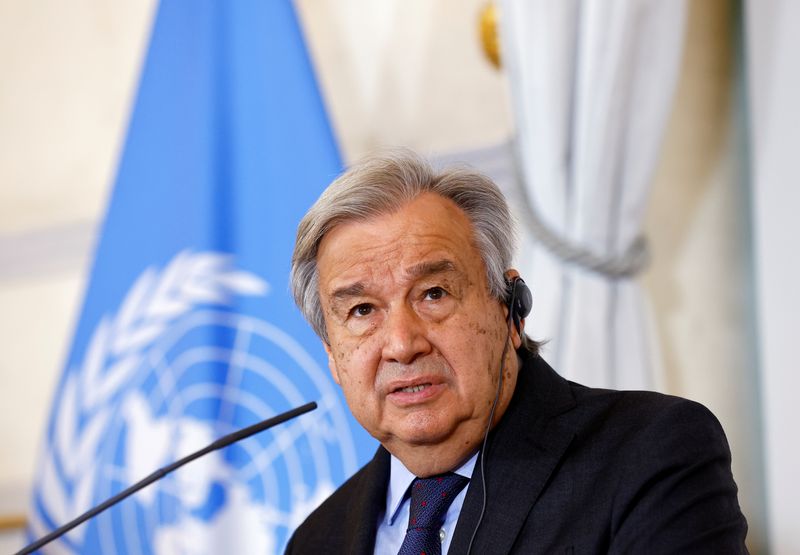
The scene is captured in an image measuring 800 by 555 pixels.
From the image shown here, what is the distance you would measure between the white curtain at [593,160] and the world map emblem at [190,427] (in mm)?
730

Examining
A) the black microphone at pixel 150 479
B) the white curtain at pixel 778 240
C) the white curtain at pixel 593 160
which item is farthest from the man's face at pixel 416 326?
the white curtain at pixel 778 240

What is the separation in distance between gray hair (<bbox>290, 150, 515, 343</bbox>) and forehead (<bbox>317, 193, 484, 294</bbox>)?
0.02m

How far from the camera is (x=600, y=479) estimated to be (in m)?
1.51

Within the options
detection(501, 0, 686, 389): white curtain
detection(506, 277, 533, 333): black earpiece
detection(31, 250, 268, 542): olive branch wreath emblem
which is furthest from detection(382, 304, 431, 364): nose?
detection(31, 250, 268, 542): olive branch wreath emblem

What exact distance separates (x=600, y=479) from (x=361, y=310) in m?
0.51

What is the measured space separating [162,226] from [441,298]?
168cm

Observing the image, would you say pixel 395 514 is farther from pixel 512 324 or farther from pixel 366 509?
pixel 512 324

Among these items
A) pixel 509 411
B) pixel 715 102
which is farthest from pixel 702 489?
pixel 715 102

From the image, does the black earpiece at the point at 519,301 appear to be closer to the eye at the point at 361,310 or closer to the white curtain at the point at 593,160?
the eye at the point at 361,310

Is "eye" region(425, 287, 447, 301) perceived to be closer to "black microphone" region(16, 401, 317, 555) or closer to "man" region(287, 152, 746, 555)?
"man" region(287, 152, 746, 555)

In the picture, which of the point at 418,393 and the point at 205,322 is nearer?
the point at 418,393

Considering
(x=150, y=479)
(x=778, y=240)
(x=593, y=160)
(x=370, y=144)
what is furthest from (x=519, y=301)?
(x=370, y=144)

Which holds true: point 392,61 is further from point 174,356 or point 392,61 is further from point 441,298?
point 441,298

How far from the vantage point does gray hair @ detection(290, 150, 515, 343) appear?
1742mm
